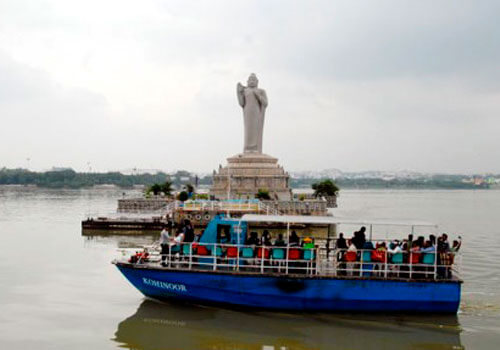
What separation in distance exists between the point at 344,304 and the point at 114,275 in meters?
8.49

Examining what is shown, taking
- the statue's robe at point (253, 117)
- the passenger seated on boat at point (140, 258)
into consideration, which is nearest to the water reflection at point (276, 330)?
the passenger seated on boat at point (140, 258)

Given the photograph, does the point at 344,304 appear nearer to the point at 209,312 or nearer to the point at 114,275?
the point at 209,312

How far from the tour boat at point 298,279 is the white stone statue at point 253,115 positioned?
3312 centimetres

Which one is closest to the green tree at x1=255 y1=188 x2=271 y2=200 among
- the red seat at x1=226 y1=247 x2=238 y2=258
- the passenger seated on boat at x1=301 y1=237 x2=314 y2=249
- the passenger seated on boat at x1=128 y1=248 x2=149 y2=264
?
the passenger seated on boat at x1=128 y1=248 x2=149 y2=264

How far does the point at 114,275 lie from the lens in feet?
58.6

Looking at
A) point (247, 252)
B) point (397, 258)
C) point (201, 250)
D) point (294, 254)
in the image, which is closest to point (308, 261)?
point (294, 254)

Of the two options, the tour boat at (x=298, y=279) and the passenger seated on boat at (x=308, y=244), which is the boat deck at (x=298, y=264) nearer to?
the tour boat at (x=298, y=279)

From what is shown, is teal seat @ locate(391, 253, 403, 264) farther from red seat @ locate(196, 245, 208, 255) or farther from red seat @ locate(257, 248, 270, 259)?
red seat @ locate(196, 245, 208, 255)

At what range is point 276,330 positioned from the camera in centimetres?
1181

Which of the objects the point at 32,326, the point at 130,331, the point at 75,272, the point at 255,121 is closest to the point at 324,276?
the point at 130,331

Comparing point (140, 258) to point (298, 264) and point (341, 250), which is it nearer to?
point (298, 264)

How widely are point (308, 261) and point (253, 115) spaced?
113 ft

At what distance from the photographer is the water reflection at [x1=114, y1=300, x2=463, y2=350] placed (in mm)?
11188

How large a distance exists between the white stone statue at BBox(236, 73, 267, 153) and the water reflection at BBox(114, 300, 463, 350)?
110ft
